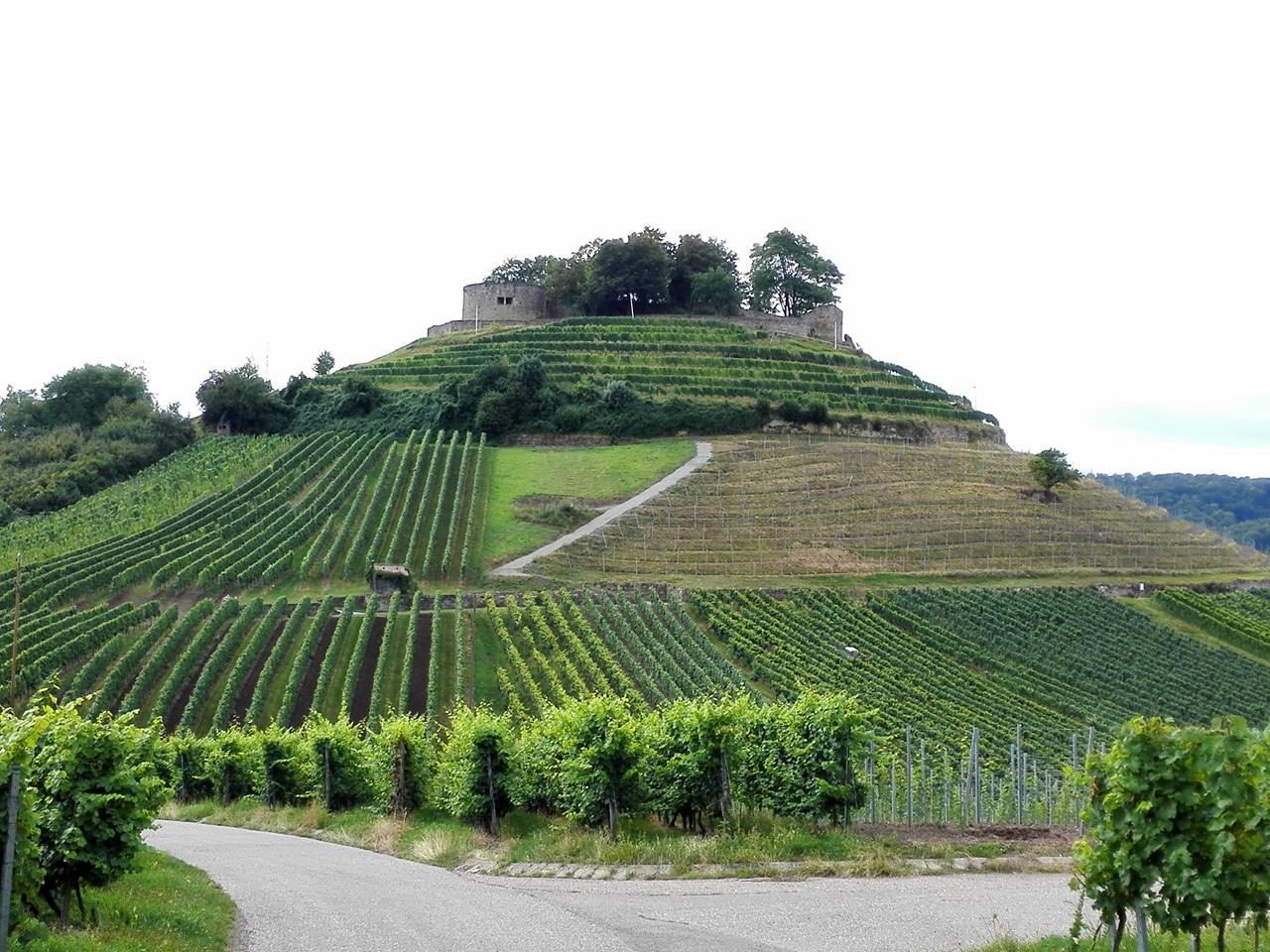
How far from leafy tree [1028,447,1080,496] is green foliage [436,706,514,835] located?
179 ft

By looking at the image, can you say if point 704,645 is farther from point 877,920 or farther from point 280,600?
point 877,920

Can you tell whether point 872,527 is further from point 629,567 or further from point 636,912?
point 636,912

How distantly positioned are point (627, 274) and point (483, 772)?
8147 cm

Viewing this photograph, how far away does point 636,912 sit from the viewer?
12406mm

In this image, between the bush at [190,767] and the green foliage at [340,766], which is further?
the bush at [190,767]

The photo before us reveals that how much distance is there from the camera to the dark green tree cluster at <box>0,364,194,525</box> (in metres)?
67.5

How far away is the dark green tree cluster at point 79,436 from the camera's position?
67.5 metres

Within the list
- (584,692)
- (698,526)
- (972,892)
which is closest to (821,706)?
(972,892)

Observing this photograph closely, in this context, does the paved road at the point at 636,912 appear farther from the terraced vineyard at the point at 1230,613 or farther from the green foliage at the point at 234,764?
the terraced vineyard at the point at 1230,613

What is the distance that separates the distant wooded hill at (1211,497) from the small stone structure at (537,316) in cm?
6130

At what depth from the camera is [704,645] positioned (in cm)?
4131

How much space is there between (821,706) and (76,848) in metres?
9.95

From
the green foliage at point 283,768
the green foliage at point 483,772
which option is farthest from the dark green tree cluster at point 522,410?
the green foliage at point 483,772

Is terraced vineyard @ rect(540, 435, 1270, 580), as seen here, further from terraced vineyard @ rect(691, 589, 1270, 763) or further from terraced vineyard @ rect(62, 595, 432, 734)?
terraced vineyard @ rect(62, 595, 432, 734)
